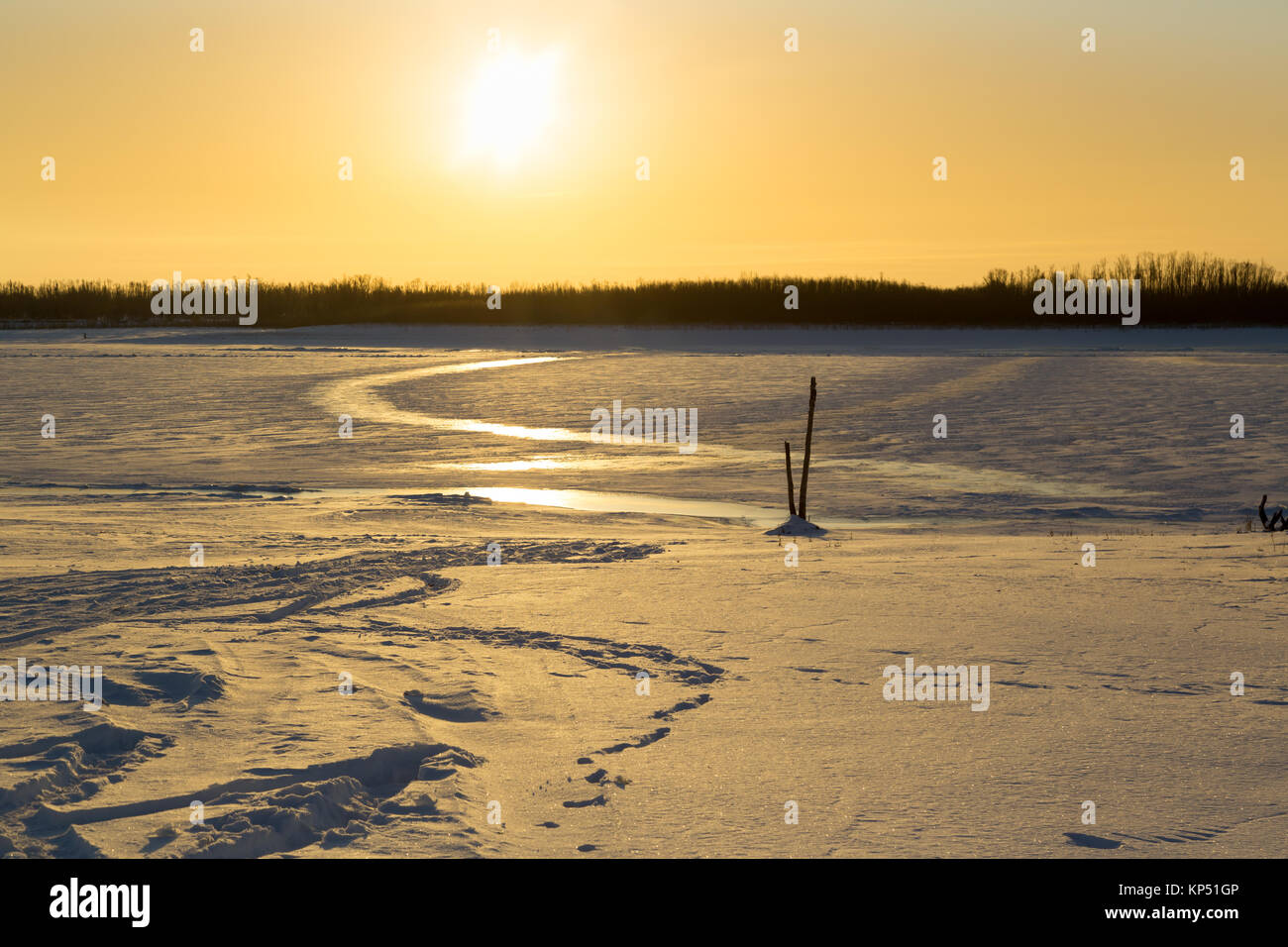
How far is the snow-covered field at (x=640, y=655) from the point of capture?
15.2ft

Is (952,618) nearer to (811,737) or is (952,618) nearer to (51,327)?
(811,737)

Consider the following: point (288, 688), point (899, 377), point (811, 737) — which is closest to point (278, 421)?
point (899, 377)

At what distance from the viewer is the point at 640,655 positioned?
23.4 feet

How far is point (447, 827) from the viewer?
14.9ft

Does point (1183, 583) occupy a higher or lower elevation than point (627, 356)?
lower

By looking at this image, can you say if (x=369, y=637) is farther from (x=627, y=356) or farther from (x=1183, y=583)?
(x=627, y=356)

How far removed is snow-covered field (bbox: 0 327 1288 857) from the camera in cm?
463

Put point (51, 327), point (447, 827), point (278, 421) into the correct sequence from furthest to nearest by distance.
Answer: point (51, 327), point (278, 421), point (447, 827)

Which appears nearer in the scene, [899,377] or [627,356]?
[899,377]

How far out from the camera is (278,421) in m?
25.4

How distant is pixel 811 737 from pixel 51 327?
71.7 metres

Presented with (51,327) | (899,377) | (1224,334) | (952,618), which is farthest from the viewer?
(51,327)

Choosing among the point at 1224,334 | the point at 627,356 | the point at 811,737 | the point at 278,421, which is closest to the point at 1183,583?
the point at 811,737
